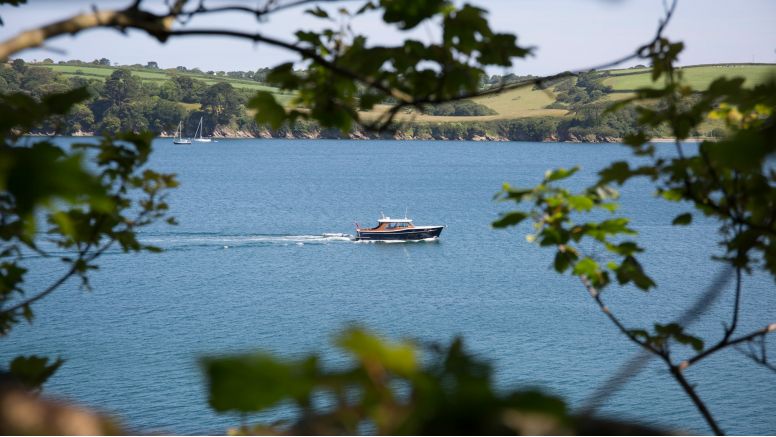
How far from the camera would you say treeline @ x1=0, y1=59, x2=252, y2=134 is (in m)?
83.8

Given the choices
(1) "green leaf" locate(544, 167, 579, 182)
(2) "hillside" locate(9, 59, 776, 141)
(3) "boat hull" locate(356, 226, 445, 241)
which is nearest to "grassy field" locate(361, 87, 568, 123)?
(2) "hillside" locate(9, 59, 776, 141)

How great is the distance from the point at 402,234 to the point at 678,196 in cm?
4852

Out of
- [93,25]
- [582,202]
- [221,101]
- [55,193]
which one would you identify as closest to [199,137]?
[221,101]

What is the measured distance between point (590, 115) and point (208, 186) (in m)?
48.9

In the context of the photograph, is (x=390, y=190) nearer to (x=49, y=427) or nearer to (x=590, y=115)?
(x=590, y=115)

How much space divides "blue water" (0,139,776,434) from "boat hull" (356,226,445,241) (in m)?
0.61

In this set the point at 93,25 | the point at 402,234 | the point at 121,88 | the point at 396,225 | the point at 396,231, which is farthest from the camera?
the point at 121,88

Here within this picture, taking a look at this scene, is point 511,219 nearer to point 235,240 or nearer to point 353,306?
point 353,306

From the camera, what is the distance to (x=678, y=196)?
2271 mm

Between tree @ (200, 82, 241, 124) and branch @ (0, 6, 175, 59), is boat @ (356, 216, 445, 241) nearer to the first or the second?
branch @ (0, 6, 175, 59)

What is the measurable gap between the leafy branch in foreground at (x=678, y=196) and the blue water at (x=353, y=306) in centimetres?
1065

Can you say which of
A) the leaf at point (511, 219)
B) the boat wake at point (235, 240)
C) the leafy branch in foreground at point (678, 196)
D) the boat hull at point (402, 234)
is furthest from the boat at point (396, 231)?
the leaf at point (511, 219)

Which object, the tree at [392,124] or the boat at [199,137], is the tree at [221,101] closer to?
the boat at [199,137]

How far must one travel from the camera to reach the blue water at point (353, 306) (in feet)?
86.8
